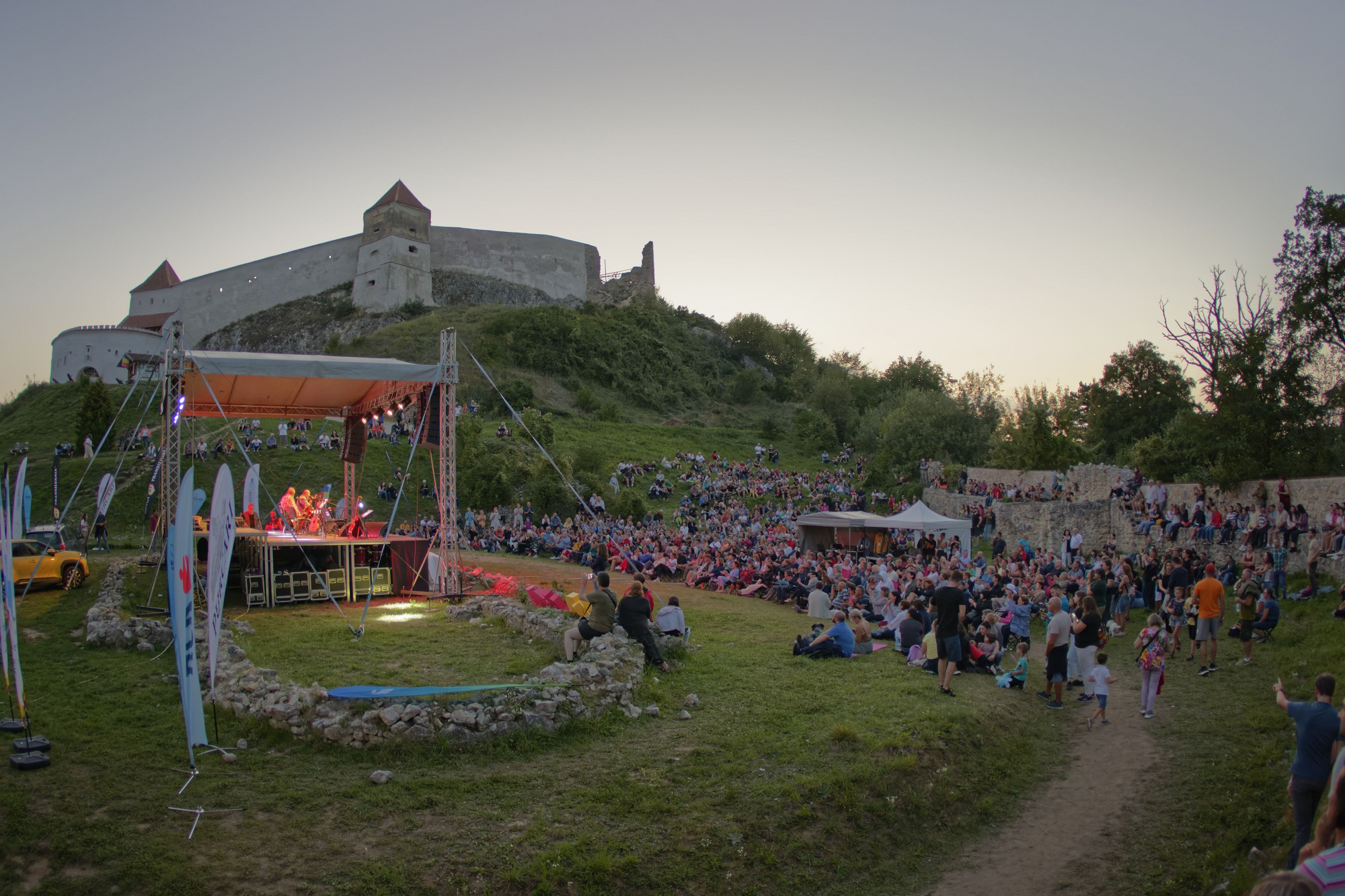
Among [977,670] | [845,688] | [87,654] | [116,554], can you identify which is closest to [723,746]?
[845,688]

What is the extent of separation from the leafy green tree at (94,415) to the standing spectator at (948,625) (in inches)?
1625

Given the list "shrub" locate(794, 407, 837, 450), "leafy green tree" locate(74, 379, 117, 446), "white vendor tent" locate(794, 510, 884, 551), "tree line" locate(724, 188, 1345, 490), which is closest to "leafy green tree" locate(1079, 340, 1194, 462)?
"tree line" locate(724, 188, 1345, 490)

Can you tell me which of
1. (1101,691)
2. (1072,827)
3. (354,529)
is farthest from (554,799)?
(354,529)

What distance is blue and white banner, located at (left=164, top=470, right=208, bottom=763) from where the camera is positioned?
237 inches

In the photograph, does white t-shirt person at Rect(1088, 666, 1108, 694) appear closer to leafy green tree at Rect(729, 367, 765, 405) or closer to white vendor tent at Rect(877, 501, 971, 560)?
white vendor tent at Rect(877, 501, 971, 560)

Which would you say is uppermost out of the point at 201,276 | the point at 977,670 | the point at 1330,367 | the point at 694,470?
the point at 201,276

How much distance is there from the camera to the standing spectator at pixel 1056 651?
31.9ft

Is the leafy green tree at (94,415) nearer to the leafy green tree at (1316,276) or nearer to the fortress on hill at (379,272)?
the fortress on hill at (379,272)

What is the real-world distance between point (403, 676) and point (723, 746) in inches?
160

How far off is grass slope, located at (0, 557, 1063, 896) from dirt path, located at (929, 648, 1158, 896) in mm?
241

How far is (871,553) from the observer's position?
75.7 feet

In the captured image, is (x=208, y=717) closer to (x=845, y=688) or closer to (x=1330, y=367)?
(x=845, y=688)

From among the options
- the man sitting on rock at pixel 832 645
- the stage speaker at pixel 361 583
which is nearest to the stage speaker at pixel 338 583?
the stage speaker at pixel 361 583

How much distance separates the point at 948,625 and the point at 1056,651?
1467mm
